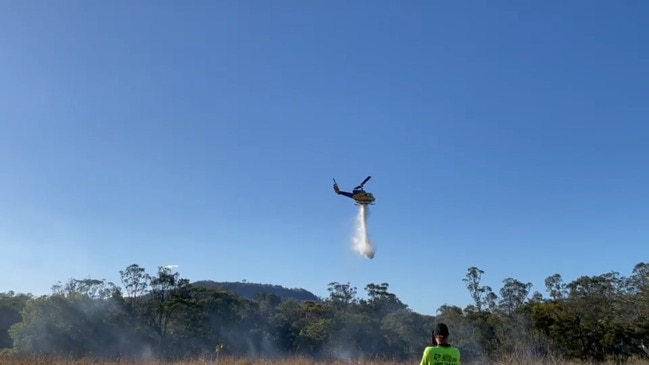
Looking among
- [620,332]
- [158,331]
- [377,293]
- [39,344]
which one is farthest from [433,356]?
[377,293]

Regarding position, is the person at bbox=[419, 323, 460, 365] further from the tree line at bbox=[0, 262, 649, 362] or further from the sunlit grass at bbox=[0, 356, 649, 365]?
the tree line at bbox=[0, 262, 649, 362]

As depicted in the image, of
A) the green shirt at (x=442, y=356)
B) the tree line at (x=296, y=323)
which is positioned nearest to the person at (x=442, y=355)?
the green shirt at (x=442, y=356)

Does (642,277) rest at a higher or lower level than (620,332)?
higher

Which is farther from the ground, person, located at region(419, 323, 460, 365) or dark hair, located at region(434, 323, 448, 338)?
dark hair, located at region(434, 323, 448, 338)

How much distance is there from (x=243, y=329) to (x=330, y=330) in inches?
519

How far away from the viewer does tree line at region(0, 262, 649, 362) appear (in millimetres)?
41094

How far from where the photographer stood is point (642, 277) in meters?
54.4

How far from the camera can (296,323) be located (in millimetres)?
61625

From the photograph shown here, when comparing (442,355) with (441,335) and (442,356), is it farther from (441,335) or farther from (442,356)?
(441,335)

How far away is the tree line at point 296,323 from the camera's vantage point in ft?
135

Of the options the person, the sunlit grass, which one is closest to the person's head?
the person

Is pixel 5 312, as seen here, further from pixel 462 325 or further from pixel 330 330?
pixel 462 325

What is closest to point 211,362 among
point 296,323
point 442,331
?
point 442,331

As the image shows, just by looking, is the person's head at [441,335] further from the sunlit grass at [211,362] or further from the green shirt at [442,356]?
the sunlit grass at [211,362]
